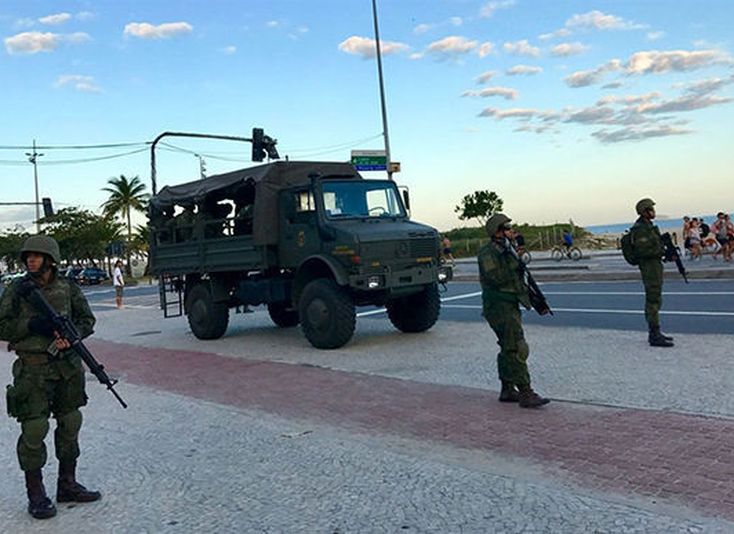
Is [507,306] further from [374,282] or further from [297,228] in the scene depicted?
[297,228]

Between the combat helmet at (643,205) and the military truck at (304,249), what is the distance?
3265 mm

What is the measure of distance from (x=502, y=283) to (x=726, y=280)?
493 inches

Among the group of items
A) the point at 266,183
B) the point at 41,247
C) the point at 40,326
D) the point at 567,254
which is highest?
the point at 266,183

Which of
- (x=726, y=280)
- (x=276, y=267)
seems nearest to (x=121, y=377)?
(x=276, y=267)

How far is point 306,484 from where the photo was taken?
4.97 meters

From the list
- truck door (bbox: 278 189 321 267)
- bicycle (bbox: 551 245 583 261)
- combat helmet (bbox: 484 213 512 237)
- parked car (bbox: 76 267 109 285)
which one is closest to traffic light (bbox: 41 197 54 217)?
parked car (bbox: 76 267 109 285)

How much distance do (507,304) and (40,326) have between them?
3.99 m

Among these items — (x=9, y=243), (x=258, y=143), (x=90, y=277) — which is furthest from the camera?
(x=9, y=243)

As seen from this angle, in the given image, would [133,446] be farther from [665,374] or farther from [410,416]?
[665,374]

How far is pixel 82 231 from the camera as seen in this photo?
63969 millimetres

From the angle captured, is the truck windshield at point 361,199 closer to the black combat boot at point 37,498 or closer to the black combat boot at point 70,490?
the black combat boot at point 70,490

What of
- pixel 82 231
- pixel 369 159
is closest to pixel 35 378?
pixel 369 159

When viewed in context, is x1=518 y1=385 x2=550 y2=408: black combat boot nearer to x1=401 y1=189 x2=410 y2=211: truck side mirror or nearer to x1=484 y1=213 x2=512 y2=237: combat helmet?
x1=484 y1=213 x2=512 y2=237: combat helmet

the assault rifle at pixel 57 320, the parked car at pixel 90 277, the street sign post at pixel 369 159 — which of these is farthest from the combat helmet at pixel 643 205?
the parked car at pixel 90 277
